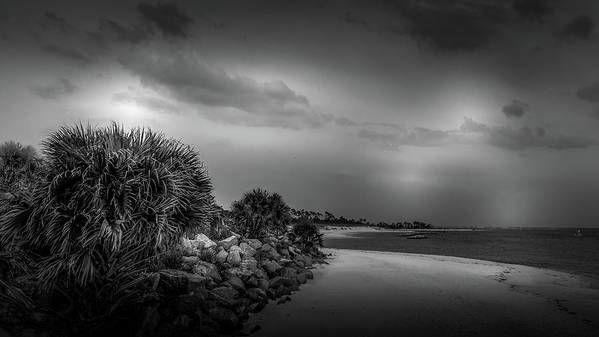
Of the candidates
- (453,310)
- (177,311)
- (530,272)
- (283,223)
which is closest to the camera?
(177,311)

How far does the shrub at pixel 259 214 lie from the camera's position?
25.2 metres

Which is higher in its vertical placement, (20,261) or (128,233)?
(128,233)

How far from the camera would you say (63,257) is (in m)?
7.94

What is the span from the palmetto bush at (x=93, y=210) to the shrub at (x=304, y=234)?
700 inches

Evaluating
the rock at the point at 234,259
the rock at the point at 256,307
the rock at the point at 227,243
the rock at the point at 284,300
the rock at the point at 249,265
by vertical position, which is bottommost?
the rock at the point at 284,300

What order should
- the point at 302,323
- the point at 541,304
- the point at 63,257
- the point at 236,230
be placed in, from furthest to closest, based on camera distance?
the point at 236,230, the point at 541,304, the point at 302,323, the point at 63,257

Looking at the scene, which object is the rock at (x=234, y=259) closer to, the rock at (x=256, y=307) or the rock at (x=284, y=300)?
the rock at (x=284, y=300)

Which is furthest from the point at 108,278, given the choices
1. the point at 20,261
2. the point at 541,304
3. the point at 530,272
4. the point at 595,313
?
the point at 530,272

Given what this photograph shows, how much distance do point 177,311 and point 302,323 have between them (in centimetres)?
389

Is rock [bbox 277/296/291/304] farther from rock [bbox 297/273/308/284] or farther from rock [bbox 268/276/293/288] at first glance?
rock [bbox 297/273/308/284]

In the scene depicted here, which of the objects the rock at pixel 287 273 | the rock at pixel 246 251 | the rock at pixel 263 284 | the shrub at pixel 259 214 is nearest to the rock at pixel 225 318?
the rock at pixel 263 284

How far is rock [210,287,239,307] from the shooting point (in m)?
10.1

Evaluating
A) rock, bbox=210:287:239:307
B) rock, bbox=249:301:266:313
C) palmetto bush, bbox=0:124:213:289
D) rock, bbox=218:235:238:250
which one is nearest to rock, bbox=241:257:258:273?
rock, bbox=218:235:238:250

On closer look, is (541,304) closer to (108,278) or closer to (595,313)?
A: (595,313)
